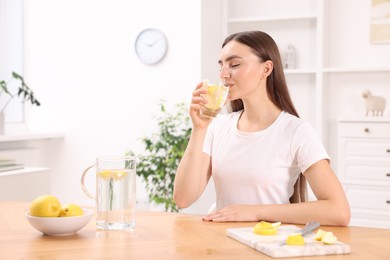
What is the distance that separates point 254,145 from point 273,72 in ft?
0.99

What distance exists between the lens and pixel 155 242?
1.76 m

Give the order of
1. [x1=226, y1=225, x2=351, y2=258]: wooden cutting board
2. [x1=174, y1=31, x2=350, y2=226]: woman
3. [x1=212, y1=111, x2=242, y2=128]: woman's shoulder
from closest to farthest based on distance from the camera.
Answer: [x1=226, y1=225, x2=351, y2=258]: wooden cutting board, [x1=174, y1=31, x2=350, y2=226]: woman, [x1=212, y1=111, x2=242, y2=128]: woman's shoulder

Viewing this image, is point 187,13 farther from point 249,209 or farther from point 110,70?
point 249,209

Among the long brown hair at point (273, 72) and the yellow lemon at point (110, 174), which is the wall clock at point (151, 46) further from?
the yellow lemon at point (110, 174)

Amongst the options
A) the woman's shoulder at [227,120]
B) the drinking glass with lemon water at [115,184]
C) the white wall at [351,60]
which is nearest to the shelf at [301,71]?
the white wall at [351,60]

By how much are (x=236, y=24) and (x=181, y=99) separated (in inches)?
34.7

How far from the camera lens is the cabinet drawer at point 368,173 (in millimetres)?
4855

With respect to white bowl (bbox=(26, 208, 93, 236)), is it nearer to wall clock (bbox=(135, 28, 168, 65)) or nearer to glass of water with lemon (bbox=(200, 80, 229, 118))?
glass of water with lemon (bbox=(200, 80, 229, 118))

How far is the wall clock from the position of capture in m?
5.33

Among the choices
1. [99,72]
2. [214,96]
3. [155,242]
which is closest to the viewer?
[155,242]

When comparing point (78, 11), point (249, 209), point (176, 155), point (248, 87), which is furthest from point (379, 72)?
point (249, 209)

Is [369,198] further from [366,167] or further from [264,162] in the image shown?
[264,162]

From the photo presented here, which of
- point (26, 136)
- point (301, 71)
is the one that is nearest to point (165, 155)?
point (26, 136)

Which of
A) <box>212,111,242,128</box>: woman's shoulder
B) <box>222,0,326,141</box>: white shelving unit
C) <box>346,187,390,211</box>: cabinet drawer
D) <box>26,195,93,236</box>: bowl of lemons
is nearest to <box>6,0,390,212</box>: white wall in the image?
<box>222,0,326,141</box>: white shelving unit
